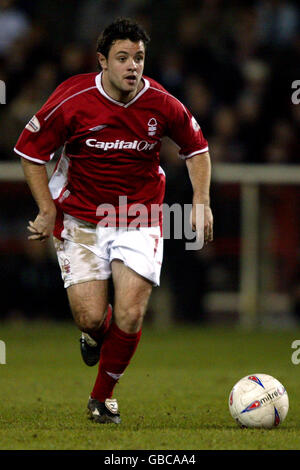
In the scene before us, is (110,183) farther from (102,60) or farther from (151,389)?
(151,389)

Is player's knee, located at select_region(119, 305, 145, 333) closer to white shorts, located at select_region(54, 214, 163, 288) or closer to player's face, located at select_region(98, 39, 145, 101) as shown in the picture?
white shorts, located at select_region(54, 214, 163, 288)

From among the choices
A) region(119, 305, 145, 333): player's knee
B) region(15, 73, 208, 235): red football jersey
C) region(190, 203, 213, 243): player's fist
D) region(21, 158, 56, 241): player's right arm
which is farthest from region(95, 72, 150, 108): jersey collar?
region(119, 305, 145, 333): player's knee

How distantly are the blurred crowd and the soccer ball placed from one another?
16.8 ft

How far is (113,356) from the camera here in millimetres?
5512

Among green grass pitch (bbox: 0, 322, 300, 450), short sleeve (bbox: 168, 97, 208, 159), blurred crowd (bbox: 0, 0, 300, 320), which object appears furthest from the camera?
blurred crowd (bbox: 0, 0, 300, 320)

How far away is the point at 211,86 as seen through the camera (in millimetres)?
11805

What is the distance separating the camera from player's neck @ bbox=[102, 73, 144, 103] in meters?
5.49

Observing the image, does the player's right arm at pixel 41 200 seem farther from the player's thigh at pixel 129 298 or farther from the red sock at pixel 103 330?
the red sock at pixel 103 330

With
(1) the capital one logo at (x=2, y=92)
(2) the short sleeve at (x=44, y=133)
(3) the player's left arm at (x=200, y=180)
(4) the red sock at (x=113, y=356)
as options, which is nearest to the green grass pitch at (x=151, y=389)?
(4) the red sock at (x=113, y=356)

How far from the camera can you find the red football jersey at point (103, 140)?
5.46m

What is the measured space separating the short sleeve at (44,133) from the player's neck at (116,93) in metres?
0.26

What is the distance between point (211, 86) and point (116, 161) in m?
6.41
